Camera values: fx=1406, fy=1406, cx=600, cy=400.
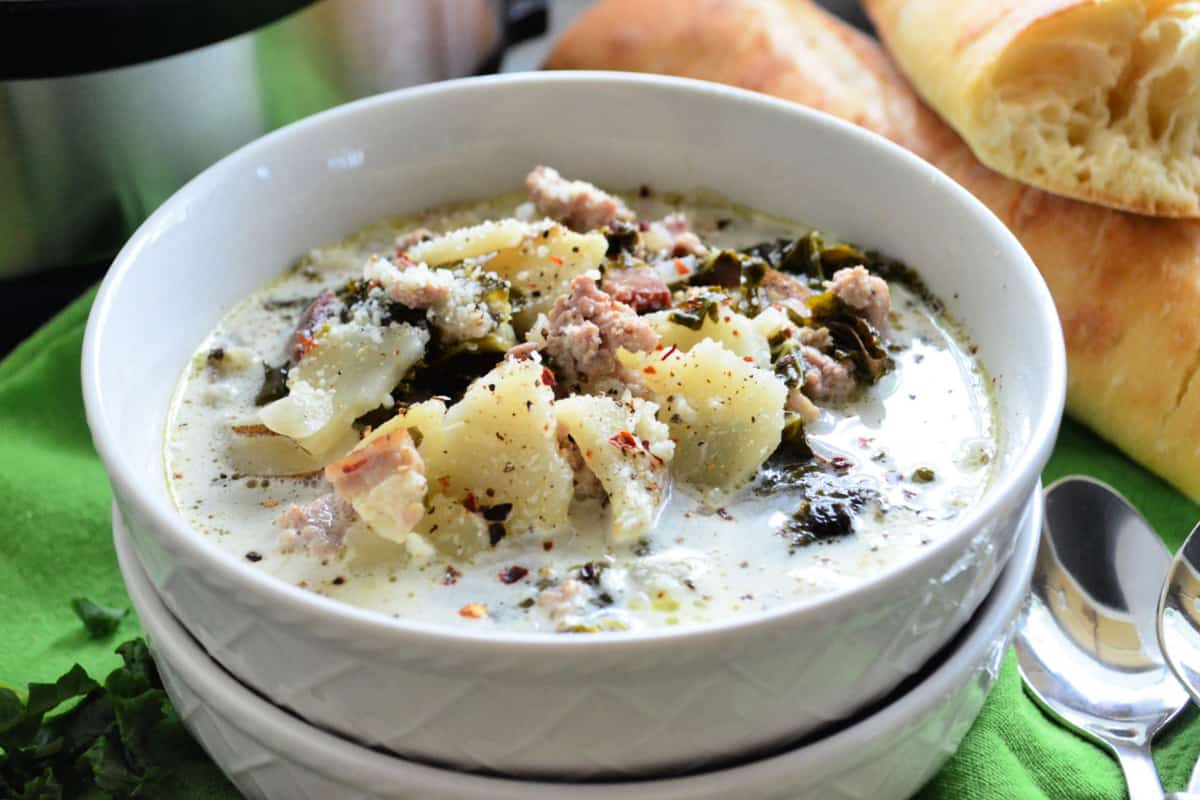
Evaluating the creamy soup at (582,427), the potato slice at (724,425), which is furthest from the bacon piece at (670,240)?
the potato slice at (724,425)

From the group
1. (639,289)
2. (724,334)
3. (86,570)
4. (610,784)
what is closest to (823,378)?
(724,334)

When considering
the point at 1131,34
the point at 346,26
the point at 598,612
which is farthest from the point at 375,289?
the point at 1131,34

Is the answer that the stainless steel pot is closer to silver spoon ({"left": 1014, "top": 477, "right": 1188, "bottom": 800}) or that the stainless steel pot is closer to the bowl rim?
the bowl rim

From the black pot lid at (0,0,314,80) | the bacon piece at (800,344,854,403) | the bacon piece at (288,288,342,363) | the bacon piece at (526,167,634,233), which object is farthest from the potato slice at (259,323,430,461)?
the black pot lid at (0,0,314,80)

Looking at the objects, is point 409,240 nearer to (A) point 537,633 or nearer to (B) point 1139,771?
(A) point 537,633

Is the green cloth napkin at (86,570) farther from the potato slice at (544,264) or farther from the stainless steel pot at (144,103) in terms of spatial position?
the potato slice at (544,264)
